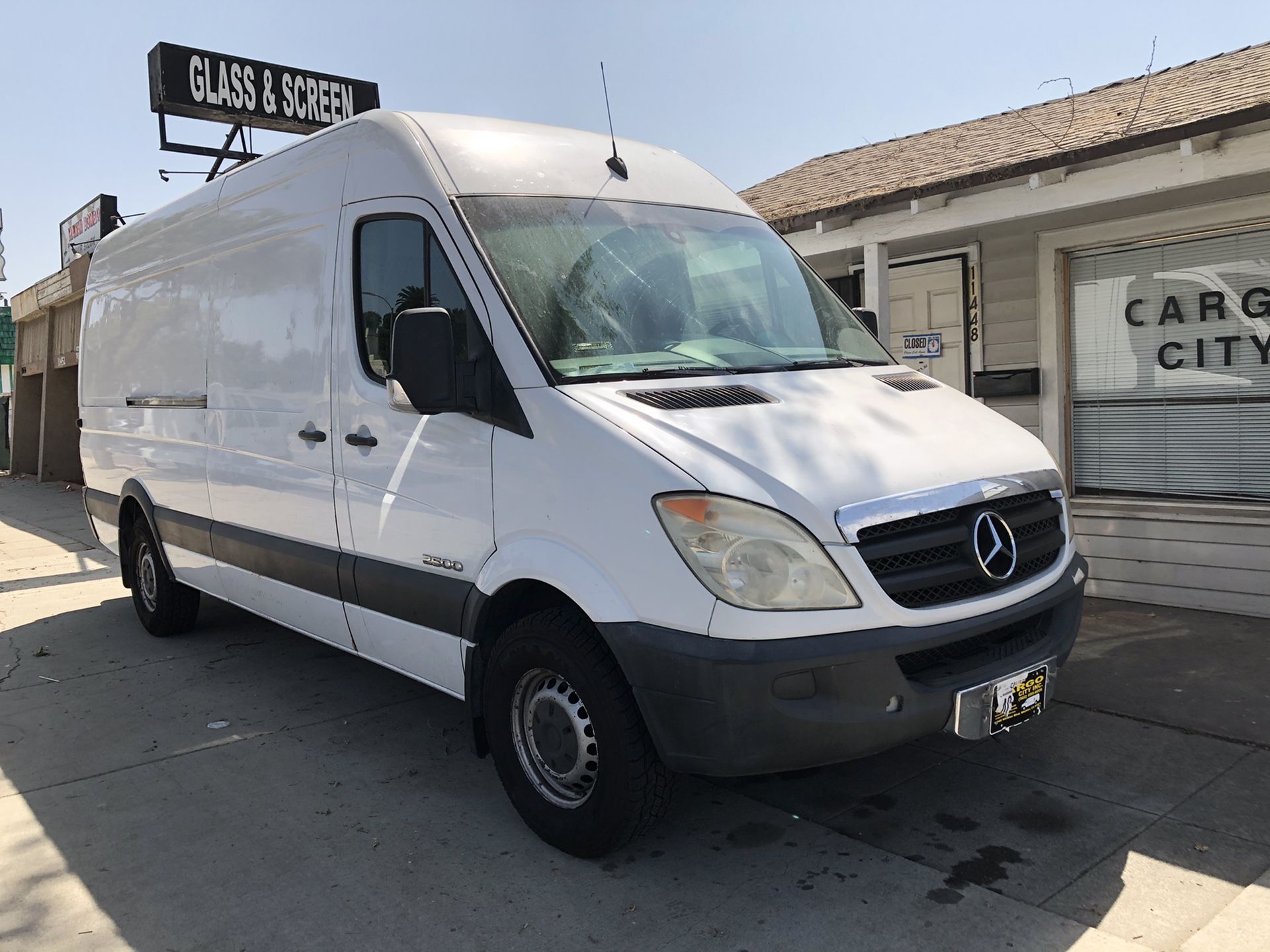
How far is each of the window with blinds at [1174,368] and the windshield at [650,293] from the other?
10.9 feet

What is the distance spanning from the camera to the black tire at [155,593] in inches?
261

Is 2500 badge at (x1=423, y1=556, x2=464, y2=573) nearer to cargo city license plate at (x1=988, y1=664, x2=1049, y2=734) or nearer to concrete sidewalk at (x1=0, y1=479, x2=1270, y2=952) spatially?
concrete sidewalk at (x1=0, y1=479, x2=1270, y2=952)

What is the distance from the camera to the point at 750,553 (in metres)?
2.89

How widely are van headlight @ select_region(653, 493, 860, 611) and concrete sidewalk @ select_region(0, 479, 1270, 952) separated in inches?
39.2

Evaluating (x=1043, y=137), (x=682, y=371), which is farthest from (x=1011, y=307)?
(x=682, y=371)

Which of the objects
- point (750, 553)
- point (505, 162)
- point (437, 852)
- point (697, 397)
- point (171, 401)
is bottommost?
point (437, 852)

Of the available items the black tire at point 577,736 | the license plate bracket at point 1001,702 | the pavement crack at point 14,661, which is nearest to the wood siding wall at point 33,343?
the pavement crack at point 14,661

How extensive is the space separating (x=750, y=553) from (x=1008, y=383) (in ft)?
17.6

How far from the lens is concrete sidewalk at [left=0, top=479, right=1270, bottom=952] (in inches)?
119

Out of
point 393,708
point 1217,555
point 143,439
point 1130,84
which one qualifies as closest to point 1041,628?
point 393,708

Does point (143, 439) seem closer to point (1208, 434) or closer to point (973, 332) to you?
point (973, 332)

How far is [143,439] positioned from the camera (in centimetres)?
645

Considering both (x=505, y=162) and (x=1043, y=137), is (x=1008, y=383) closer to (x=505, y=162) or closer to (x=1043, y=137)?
(x=1043, y=137)

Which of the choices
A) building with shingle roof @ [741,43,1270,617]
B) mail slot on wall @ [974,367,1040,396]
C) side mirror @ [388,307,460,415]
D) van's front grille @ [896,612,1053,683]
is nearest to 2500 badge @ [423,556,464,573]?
side mirror @ [388,307,460,415]
